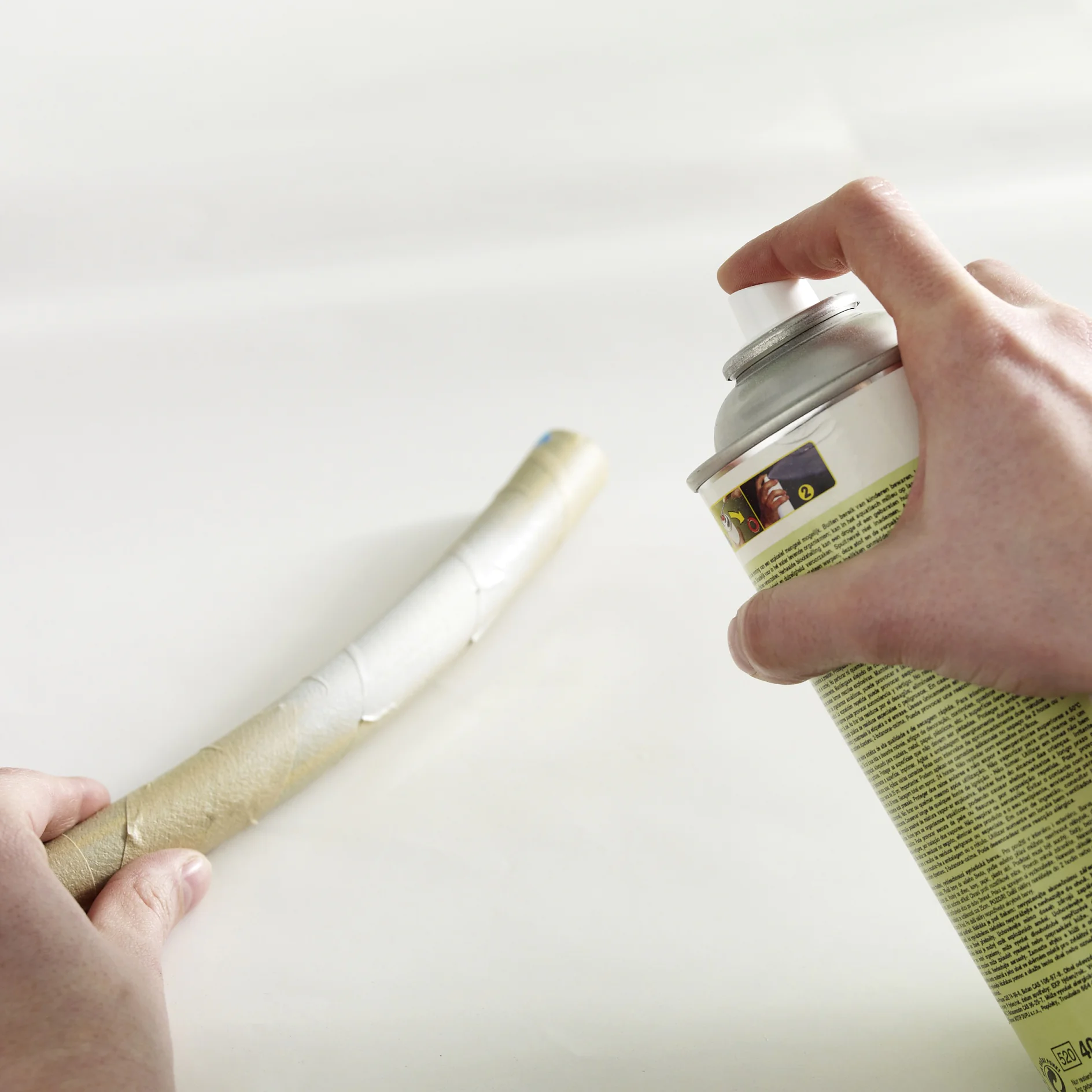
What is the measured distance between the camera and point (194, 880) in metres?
0.78

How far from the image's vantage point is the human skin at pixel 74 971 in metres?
0.57

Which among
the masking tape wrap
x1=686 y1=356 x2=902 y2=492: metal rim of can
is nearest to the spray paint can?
x1=686 y1=356 x2=902 y2=492: metal rim of can

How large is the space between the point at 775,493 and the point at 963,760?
17cm

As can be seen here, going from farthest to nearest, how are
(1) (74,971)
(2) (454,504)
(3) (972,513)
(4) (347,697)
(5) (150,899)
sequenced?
(2) (454,504), (4) (347,697), (5) (150,899), (1) (74,971), (3) (972,513)

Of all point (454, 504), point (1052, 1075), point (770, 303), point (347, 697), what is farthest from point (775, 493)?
point (454, 504)

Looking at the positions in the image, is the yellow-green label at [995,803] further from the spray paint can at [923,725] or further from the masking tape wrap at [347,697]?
the masking tape wrap at [347,697]

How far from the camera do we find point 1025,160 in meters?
1.50

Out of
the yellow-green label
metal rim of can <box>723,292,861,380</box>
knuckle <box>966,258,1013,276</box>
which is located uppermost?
metal rim of can <box>723,292,861,380</box>

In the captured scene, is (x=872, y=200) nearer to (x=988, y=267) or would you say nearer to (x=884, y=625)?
(x=988, y=267)

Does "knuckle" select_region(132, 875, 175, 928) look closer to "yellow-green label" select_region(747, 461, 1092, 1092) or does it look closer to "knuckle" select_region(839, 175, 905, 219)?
"yellow-green label" select_region(747, 461, 1092, 1092)

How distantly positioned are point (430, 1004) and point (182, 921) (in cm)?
21

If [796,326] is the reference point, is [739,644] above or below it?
below

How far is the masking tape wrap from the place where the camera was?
0.79m

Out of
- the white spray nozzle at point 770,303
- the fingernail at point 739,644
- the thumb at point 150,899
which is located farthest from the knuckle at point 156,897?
the white spray nozzle at point 770,303
